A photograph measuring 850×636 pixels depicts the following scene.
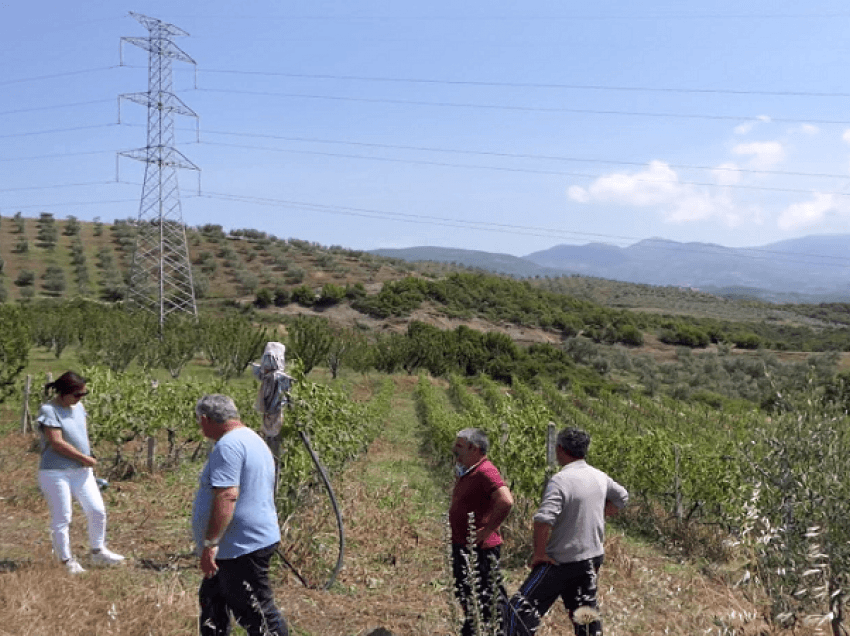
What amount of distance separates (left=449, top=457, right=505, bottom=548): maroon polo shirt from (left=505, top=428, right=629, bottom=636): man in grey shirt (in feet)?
1.04

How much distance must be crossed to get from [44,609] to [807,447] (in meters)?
4.09

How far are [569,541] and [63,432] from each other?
3.50 metres

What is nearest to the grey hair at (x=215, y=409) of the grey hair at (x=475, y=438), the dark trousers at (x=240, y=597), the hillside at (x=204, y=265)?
the dark trousers at (x=240, y=597)

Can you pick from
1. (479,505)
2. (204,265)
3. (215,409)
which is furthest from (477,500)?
(204,265)

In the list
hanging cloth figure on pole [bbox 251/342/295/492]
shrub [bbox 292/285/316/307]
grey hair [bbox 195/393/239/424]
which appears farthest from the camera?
shrub [bbox 292/285/316/307]

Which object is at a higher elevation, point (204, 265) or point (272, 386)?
point (204, 265)

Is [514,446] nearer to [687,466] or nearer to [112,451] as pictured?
[687,466]

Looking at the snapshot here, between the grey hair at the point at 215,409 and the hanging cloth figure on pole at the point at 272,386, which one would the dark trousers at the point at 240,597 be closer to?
the grey hair at the point at 215,409

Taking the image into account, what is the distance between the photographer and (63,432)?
16.8 ft

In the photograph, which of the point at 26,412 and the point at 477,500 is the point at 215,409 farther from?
the point at 26,412

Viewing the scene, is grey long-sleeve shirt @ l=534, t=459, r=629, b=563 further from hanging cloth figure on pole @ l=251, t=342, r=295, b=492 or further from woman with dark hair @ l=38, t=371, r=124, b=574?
woman with dark hair @ l=38, t=371, r=124, b=574

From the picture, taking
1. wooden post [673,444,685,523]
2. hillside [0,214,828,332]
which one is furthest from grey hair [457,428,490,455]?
hillside [0,214,828,332]

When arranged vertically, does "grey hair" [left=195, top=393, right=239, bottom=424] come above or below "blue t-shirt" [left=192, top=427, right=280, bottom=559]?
above

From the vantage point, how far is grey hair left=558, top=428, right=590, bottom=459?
3.97 meters
